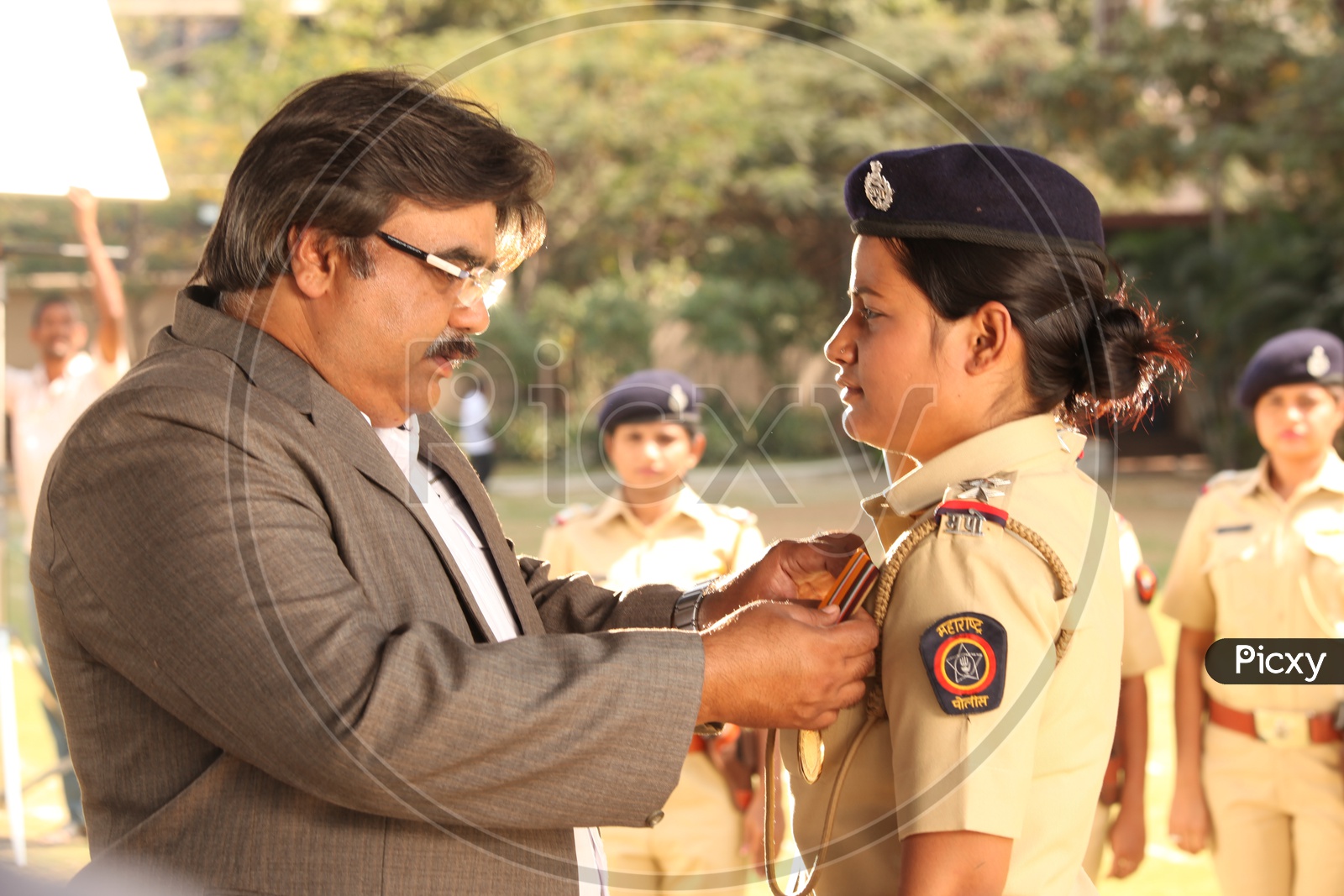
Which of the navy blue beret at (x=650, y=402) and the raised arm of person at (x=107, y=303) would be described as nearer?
the navy blue beret at (x=650, y=402)

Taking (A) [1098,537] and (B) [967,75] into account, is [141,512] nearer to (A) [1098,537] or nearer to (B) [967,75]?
(A) [1098,537]

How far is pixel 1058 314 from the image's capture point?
167cm

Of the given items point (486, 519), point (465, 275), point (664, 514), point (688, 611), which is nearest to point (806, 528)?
point (664, 514)

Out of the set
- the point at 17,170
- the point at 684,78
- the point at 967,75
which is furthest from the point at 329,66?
the point at 17,170

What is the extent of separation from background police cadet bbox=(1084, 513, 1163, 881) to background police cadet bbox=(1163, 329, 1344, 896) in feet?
1.02

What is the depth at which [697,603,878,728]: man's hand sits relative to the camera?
4.93 feet

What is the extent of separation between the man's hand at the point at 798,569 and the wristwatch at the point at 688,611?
7 cm

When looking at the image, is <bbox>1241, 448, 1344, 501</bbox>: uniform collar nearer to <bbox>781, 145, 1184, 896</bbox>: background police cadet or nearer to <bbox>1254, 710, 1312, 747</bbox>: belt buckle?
<bbox>1254, 710, 1312, 747</bbox>: belt buckle

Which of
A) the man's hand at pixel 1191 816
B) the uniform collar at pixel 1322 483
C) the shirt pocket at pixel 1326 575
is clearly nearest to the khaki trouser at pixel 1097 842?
the man's hand at pixel 1191 816

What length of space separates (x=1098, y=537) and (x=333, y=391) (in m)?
1.09

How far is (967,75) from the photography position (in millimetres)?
19719

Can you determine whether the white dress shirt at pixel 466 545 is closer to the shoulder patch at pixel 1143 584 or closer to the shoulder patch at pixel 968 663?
the shoulder patch at pixel 968 663

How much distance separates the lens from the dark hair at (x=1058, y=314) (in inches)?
64.3

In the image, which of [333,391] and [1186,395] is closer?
[333,391]
